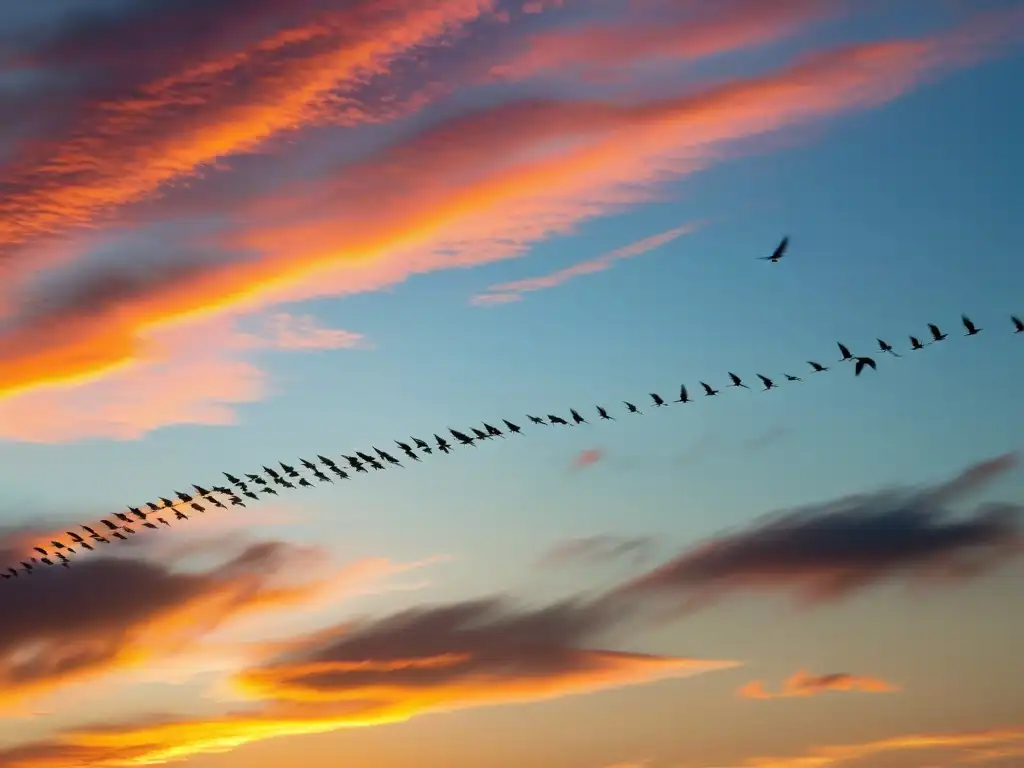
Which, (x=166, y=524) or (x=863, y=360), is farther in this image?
(x=166, y=524)

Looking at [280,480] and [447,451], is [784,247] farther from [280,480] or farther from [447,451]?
[280,480]

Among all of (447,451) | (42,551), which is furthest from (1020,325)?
(42,551)

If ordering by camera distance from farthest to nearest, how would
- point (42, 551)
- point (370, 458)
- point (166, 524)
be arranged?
1. point (42, 551)
2. point (166, 524)
3. point (370, 458)

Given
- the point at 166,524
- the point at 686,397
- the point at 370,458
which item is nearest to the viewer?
the point at 686,397

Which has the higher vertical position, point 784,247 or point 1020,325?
point 784,247

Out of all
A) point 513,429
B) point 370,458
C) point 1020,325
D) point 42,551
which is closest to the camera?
point 1020,325

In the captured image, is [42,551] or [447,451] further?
[42,551]

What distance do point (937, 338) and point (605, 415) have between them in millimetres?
33541

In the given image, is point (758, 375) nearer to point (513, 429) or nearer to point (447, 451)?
point (513, 429)

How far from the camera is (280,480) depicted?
168 metres

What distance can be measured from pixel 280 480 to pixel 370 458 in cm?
1311

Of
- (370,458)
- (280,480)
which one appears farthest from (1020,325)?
(280,480)

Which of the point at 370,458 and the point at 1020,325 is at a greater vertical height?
the point at 370,458

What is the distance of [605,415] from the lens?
5472 inches
